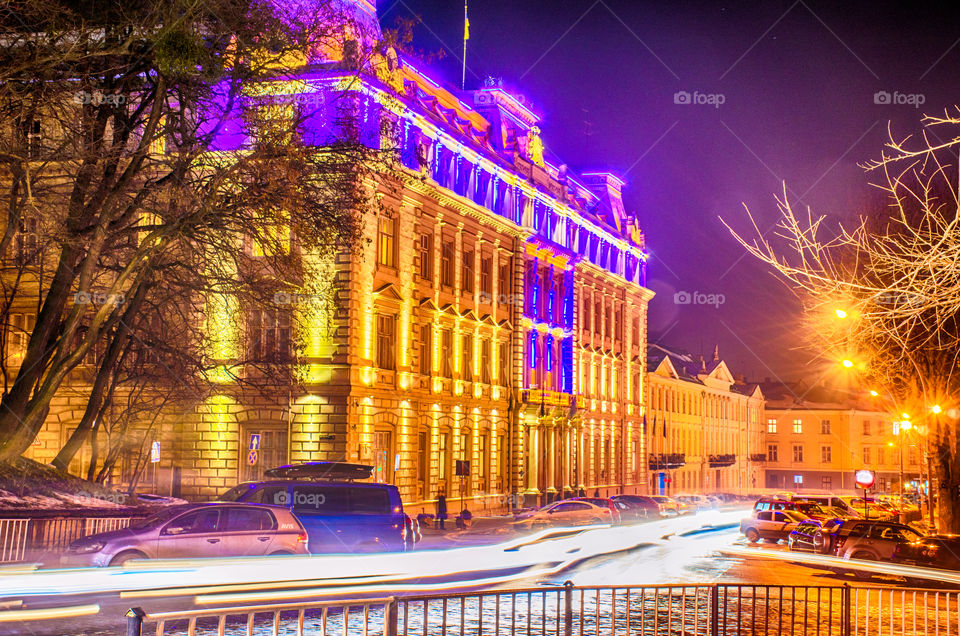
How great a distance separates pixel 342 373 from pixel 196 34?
21.1 m

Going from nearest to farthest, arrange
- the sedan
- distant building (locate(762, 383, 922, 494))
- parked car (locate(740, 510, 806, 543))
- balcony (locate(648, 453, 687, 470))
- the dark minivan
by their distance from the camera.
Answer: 1. the dark minivan
2. parked car (locate(740, 510, 806, 543))
3. the sedan
4. balcony (locate(648, 453, 687, 470))
5. distant building (locate(762, 383, 922, 494))

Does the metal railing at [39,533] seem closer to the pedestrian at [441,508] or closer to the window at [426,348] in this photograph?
the pedestrian at [441,508]

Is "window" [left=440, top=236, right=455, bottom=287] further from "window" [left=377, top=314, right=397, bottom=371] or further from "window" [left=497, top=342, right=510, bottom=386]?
"window" [left=497, top=342, right=510, bottom=386]

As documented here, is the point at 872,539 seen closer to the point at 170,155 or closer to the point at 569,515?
the point at 569,515

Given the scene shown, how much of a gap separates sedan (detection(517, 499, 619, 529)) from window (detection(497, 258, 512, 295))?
1432 centimetres

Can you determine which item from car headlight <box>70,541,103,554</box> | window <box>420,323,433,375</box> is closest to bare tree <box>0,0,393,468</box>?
car headlight <box>70,541,103,554</box>

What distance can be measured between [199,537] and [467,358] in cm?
3052

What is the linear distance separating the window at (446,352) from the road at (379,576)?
583 inches

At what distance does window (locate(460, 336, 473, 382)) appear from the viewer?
4900cm

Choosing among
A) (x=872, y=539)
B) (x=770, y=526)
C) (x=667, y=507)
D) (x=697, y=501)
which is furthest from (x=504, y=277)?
(x=872, y=539)

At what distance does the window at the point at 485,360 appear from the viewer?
166 ft

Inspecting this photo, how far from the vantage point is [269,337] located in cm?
3981

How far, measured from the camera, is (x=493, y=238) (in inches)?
2039

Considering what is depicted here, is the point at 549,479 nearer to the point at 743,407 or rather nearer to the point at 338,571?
the point at 338,571
